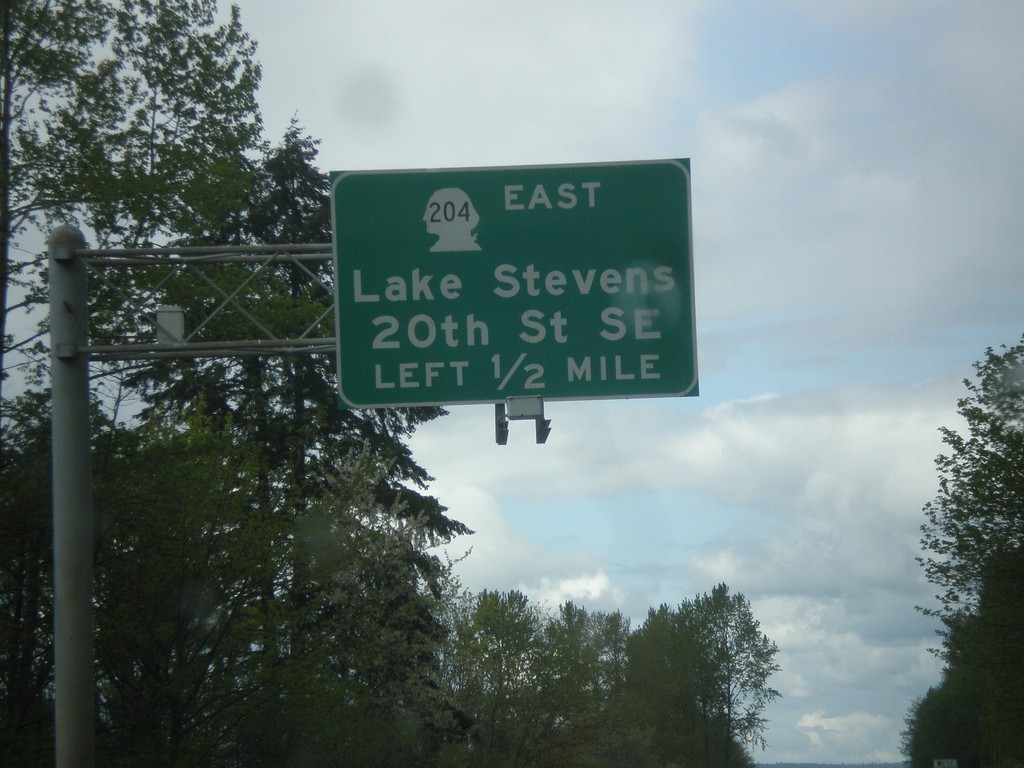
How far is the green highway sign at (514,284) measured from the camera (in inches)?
432

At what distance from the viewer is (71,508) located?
11.0m

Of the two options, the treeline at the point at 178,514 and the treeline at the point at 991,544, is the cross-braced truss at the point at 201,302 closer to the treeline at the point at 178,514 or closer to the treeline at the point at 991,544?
the treeline at the point at 178,514

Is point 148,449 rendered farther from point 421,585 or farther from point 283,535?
point 421,585

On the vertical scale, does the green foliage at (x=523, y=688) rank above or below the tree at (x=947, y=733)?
above

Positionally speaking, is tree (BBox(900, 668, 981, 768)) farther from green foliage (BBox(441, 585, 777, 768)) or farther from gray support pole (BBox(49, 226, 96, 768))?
gray support pole (BBox(49, 226, 96, 768))

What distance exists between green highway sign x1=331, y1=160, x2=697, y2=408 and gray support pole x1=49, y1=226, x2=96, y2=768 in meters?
2.39

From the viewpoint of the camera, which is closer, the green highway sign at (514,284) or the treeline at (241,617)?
the green highway sign at (514,284)

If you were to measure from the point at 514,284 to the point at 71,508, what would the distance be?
4.28 m

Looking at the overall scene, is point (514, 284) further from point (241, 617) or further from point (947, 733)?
point (947, 733)

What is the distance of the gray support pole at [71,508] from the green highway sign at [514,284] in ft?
7.84

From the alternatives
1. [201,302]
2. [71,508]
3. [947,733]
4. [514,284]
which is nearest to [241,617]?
[201,302]

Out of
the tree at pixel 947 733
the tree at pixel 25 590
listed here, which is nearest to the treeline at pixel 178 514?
the tree at pixel 25 590

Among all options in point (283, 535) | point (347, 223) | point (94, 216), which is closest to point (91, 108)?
point (94, 216)

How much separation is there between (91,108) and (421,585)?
60.5 feet
